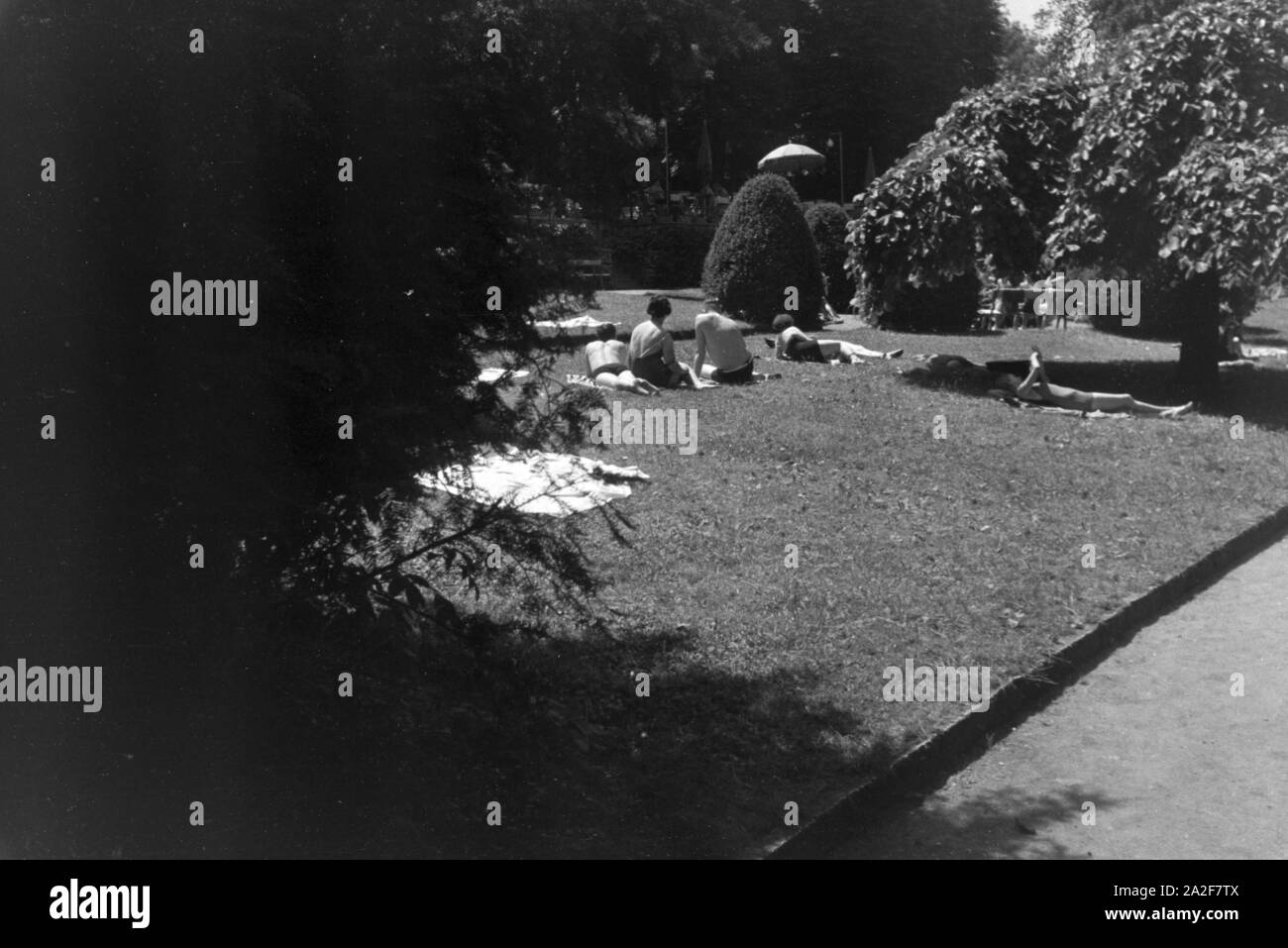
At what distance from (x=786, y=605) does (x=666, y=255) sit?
22609 millimetres

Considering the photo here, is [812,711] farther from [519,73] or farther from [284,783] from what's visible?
[519,73]

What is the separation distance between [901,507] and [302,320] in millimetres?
6656

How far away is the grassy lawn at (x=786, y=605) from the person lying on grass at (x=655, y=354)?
0.48m

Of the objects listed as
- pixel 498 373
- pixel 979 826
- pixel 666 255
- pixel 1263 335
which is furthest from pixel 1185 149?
pixel 666 255

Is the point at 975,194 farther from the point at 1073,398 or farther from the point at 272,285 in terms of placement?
the point at 272,285

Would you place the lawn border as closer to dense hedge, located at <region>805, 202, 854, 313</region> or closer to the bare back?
the bare back

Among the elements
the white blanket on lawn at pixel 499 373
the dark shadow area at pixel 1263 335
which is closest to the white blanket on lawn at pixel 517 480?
the white blanket on lawn at pixel 499 373

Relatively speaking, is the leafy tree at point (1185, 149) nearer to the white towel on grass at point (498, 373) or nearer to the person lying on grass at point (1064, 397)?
the person lying on grass at point (1064, 397)

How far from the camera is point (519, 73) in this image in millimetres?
5355

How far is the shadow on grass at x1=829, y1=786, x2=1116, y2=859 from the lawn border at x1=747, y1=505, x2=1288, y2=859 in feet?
0.31

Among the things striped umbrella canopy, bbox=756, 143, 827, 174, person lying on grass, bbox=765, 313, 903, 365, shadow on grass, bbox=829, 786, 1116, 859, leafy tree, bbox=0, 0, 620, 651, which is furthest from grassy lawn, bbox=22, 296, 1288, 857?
striped umbrella canopy, bbox=756, 143, 827, 174

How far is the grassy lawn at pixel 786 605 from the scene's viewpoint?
5.18 meters

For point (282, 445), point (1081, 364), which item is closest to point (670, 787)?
point (282, 445)

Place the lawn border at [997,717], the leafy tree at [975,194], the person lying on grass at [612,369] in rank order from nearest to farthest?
the lawn border at [997,717], the person lying on grass at [612,369], the leafy tree at [975,194]
